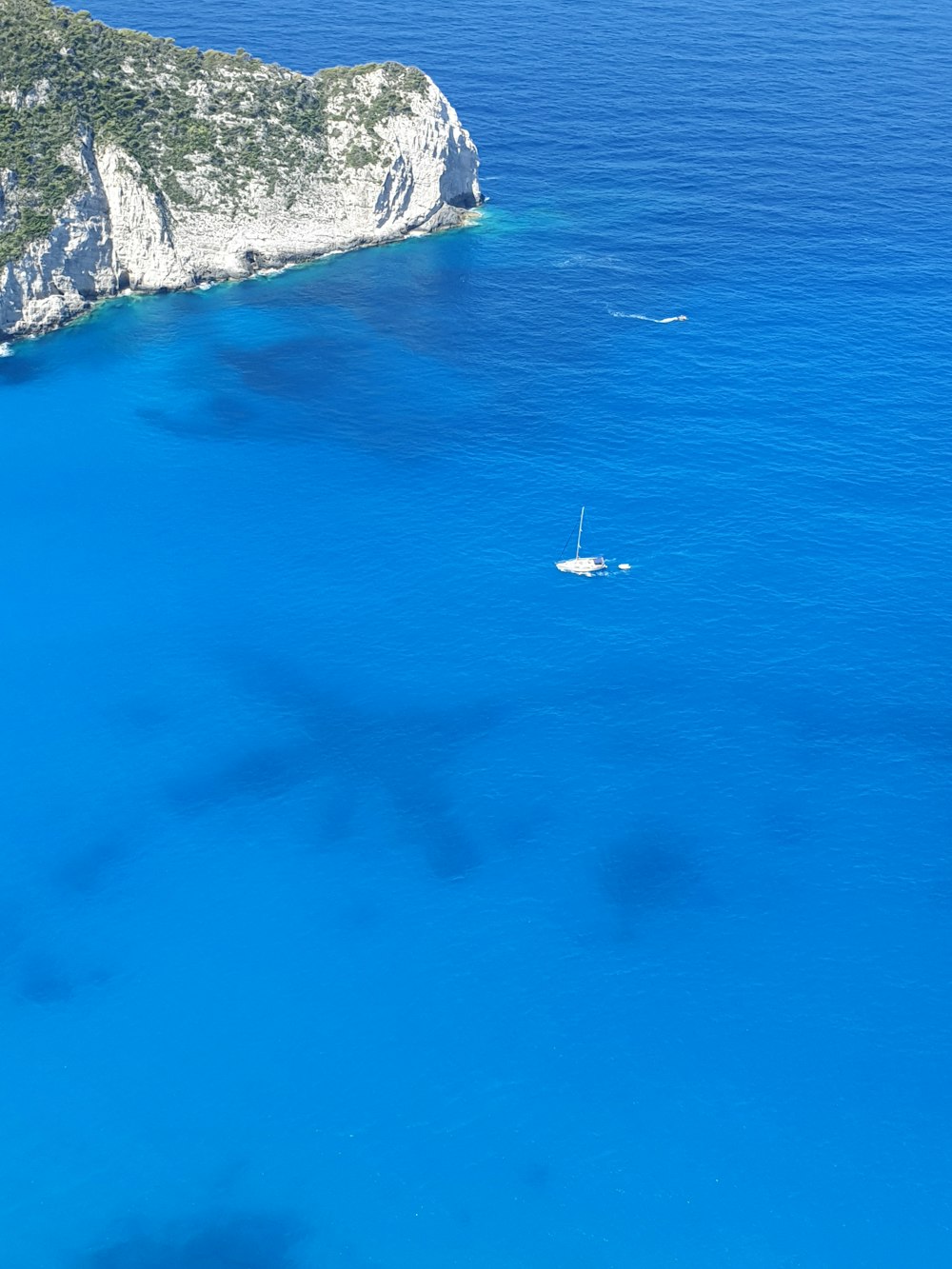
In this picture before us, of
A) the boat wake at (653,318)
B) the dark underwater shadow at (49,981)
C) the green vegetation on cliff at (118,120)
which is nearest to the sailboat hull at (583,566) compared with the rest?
the boat wake at (653,318)

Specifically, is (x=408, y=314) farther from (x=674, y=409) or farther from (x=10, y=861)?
(x=10, y=861)

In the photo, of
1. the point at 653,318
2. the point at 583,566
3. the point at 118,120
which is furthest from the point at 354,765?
the point at 118,120

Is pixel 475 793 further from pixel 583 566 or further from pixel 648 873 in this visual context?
pixel 583 566

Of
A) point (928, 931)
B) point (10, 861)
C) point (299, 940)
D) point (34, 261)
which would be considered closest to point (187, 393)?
point (34, 261)

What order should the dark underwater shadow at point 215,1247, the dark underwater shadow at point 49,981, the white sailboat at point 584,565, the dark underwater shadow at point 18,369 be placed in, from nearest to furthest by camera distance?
1. the dark underwater shadow at point 215,1247
2. the dark underwater shadow at point 49,981
3. the white sailboat at point 584,565
4. the dark underwater shadow at point 18,369

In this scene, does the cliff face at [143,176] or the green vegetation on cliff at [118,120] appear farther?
the green vegetation on cliff at [118,120]

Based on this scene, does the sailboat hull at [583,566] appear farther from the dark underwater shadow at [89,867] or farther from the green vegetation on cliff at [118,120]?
the green vegetation on cliff at [118,120]
